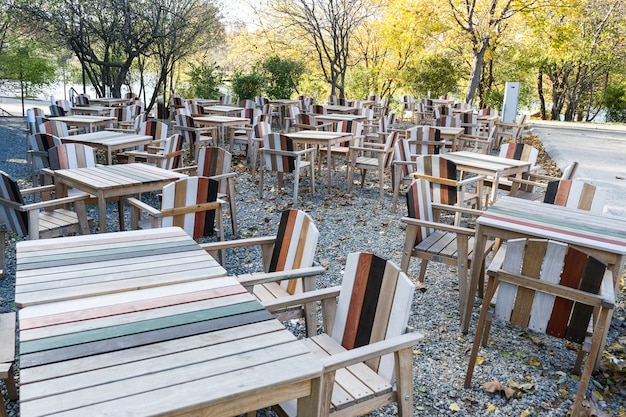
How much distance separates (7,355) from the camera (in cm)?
219

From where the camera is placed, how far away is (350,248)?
5.01 meters

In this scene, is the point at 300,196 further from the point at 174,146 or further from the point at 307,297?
the point at 307,297

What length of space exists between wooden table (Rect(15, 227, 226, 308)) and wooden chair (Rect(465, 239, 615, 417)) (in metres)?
1.51

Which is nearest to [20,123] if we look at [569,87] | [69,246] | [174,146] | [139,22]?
[139,22]

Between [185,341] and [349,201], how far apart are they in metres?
5.22

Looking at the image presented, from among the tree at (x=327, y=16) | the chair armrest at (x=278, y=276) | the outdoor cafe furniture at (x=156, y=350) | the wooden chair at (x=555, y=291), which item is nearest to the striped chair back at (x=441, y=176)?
the wooden chair at (x=555, y=291)

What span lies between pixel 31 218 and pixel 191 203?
3.82 feet

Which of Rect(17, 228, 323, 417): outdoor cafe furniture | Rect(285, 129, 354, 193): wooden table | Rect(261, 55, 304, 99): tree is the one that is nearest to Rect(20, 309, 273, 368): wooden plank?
Rect(17, 228, 323, 417): outdoor cafe furniture

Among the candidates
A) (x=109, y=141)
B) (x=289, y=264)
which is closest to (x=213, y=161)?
(x=109, y=141)

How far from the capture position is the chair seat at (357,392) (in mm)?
1904

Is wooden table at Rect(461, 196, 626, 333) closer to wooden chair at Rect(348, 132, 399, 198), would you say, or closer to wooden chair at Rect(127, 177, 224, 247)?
wooden chair at Rect(127, 177, 224, 247)

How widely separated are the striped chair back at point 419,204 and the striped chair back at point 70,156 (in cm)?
330

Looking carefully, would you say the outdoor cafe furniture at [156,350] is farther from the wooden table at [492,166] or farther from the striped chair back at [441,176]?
the wooden table at [492,166]

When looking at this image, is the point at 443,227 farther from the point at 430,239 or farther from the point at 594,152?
the point at 594,152
